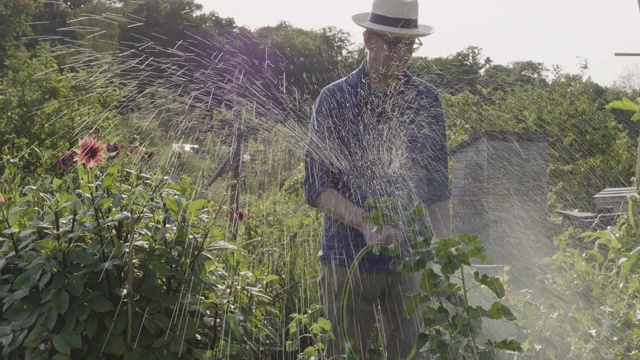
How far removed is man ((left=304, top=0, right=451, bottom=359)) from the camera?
2639mm

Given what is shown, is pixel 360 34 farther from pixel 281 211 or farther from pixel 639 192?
pixel 281 211

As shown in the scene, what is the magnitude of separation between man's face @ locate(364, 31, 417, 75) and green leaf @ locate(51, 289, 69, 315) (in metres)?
1.30

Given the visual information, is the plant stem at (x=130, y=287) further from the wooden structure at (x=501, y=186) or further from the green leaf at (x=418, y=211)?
the wooden structure at (x=501, y=186)

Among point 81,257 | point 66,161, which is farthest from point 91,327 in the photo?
point 66,161

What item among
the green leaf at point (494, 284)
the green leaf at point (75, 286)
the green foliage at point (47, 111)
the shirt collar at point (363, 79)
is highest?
the shirt collar at point (363, 79)

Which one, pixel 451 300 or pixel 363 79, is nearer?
pixel 451 300

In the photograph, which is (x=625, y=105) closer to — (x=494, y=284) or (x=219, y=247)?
(x=494, y=284)

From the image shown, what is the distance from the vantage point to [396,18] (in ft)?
9.01

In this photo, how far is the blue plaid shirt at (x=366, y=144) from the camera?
2.63 meters

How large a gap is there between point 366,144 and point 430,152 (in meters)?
0.23

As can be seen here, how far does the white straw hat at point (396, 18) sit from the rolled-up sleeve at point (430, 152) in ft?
0.72

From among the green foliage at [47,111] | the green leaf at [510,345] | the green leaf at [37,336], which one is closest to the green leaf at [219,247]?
the green leaf at [37,336]

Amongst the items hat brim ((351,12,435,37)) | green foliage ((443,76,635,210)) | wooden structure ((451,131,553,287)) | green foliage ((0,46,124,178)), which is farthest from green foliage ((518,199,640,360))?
green foliage ((443,76,635,210))

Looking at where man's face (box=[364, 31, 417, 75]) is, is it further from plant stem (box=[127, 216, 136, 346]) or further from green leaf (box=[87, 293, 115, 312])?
green leaf (box=[87, 293, 115, 312])
